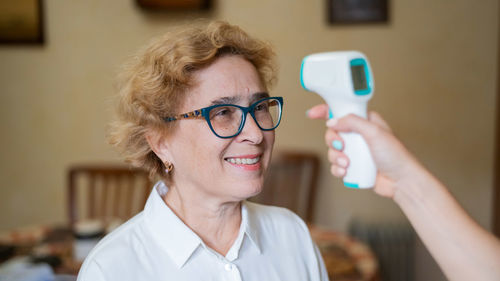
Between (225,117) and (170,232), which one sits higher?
(225,117)

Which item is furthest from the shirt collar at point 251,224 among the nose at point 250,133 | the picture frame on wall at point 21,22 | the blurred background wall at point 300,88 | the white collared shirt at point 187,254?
the picture frame on wall at point 21,22

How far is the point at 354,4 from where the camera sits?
9.06 ft

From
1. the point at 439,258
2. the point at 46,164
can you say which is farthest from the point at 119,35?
the point at 439,258

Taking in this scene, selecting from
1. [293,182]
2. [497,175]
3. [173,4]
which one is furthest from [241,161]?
[497,175]

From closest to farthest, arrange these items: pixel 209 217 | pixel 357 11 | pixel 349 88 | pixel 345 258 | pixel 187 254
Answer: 1. pixel 349 88
2. pixel 187 254
3. pixel 209 217
4. pixel 345 258
5. pixel 357 11

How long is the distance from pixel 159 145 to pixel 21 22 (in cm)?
243

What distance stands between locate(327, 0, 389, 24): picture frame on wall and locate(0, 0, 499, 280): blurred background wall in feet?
0.18

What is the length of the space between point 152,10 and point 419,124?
2089 mm

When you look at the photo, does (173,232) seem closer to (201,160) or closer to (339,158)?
(201,160)

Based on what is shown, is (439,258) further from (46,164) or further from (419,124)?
(46,164)

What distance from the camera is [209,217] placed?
1.14 meters

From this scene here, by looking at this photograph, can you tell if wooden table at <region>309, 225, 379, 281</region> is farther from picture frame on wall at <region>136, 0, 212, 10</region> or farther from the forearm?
picture frame on wall at <region>136, 0, 212, 10</region>

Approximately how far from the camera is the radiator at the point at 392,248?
114 inches

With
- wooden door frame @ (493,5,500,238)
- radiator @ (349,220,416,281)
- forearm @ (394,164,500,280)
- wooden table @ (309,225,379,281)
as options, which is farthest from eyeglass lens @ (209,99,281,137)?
wooden door frame @ (493,5,500,238)
